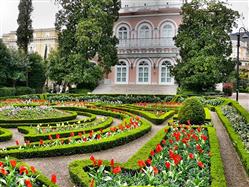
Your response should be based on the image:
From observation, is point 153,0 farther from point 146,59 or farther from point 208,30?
point 208,30

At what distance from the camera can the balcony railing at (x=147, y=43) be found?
3722 centimetres

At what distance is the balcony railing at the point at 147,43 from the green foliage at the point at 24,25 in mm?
9602

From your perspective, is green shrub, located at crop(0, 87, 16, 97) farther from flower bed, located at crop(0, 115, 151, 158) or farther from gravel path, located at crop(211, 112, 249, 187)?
gravel path, located at crop(211, 112, 249, 187)

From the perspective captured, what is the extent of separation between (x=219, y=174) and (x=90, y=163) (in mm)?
2499

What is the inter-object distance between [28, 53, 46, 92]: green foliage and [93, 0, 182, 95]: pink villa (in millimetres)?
6775

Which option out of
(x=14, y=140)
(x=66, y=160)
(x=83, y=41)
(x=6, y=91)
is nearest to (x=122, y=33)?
(x=83, y=41)

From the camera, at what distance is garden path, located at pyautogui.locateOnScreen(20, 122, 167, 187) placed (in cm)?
757

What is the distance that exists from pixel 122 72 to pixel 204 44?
10.7 meters

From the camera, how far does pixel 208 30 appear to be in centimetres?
3092

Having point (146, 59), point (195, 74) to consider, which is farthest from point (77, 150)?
point (146, 59)

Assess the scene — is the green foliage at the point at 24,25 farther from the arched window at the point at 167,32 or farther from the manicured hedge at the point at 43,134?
the manicured hedge at the point at 43,134

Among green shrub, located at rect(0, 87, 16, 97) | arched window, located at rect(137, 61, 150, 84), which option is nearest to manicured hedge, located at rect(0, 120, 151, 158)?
green shrub, located at rect(0, 87, 16, 97)

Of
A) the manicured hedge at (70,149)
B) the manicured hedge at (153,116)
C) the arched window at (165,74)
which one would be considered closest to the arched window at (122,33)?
the arched window at (165,74)

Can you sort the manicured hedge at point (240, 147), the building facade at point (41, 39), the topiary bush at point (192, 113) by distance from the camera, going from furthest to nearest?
the building facade at point (41, 39), the topiary bush at point (192, 113), the manicured hedge at point (240, 147)
